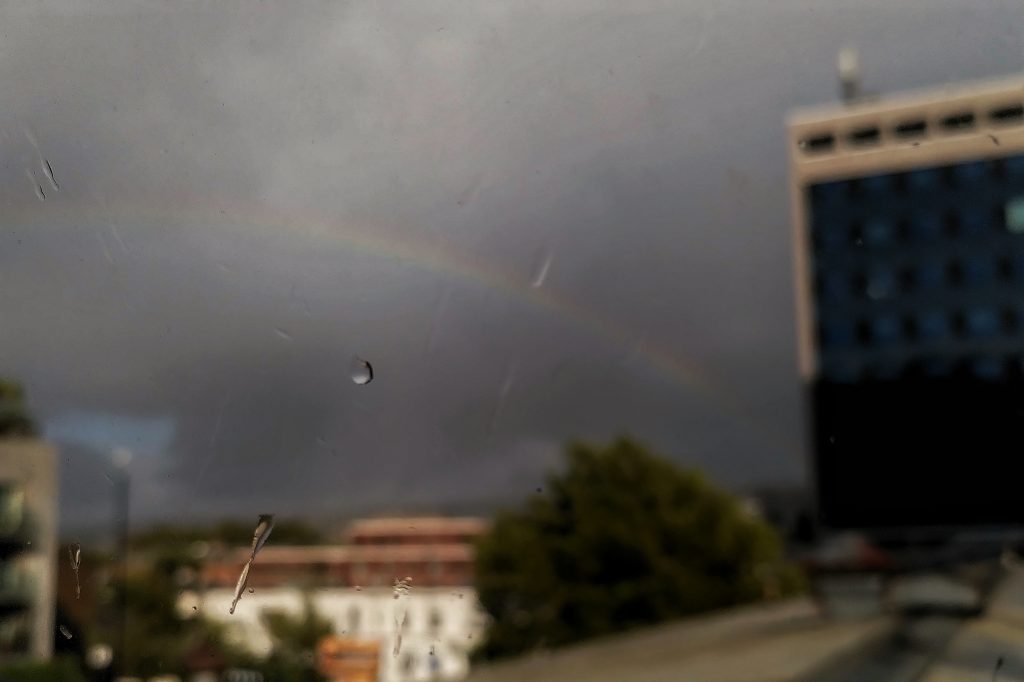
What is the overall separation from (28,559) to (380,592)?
89 cm

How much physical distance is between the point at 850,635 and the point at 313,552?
3.59 ft

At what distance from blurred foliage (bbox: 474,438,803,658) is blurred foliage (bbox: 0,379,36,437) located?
3.92 feet

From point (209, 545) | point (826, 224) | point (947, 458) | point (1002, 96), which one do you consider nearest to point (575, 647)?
point (209, 545)

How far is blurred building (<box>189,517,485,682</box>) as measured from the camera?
1.48 metres

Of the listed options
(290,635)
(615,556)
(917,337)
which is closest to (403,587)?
(290,635)

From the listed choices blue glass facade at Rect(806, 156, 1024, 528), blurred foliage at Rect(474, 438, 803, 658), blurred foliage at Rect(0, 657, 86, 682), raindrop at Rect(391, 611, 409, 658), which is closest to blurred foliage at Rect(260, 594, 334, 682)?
raindrop at Rect(391, 611, 409, 658)

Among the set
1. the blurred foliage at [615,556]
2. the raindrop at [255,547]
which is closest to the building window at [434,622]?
the blurred foliage at [615,556]

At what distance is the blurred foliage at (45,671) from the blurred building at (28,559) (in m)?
0.02

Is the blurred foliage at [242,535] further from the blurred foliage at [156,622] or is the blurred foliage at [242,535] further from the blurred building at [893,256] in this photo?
the blurred building at [893,256]

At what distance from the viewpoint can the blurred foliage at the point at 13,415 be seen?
1.92 m

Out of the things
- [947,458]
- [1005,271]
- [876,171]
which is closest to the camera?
[876,171]

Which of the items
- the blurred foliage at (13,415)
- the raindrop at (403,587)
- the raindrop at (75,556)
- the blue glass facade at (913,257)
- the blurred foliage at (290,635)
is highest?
the blue glass facade at (913,257)

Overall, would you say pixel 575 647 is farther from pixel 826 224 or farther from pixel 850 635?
pixel 826 224

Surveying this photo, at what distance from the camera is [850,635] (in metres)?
1.52
